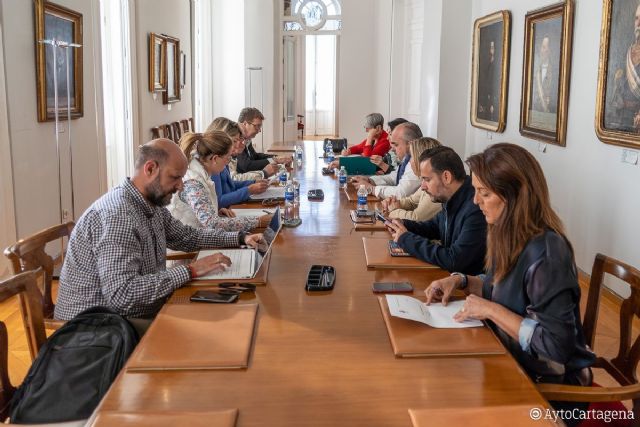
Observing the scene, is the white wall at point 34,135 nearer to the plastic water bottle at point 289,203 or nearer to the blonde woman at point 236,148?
the blonde woman at point 236,148

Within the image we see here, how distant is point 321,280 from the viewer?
2.52 meters

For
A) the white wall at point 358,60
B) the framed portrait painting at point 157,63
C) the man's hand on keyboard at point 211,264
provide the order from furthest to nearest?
the white wall at point 358,60 → the framed portrait painting at point 157,63 → the man's hand on keyboard at point 211,264

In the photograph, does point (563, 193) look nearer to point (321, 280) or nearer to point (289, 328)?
point (321, 280)

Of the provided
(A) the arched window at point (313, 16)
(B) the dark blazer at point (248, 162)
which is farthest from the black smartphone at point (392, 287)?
(A) the arched window at point (313, 16)

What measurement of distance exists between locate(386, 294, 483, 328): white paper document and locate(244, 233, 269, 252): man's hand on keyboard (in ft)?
3.05

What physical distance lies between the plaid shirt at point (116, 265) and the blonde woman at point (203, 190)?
37.3 inches

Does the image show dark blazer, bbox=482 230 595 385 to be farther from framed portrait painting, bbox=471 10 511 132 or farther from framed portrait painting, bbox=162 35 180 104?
framed portrait painting, bbox=162 35 180 104

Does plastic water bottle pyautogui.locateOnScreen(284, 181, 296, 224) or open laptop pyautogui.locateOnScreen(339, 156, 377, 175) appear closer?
plastic water bottle pyautogui.locateOnScreen(284, 181, 296, 224)

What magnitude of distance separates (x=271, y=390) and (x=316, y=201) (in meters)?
3.01

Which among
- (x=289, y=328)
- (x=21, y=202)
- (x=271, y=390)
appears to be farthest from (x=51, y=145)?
(x=271, y=390)

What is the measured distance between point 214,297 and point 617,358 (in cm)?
145

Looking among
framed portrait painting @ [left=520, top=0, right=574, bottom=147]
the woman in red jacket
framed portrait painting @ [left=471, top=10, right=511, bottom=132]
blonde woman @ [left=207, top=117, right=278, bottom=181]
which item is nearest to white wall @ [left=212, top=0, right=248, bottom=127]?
the woman in red jacket

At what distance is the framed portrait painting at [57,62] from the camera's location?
515 cm

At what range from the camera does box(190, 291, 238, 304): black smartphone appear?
2.28 m
